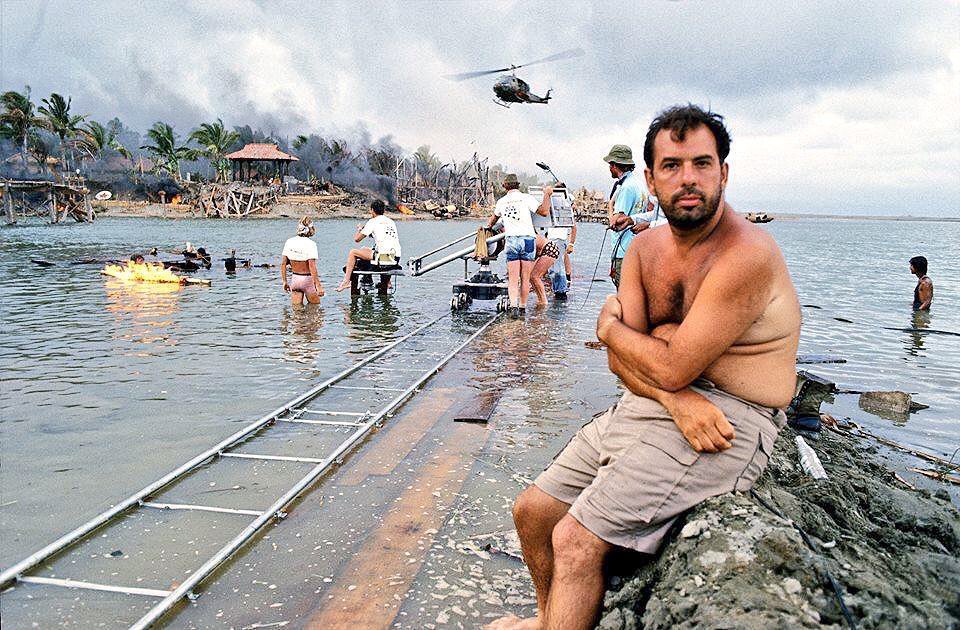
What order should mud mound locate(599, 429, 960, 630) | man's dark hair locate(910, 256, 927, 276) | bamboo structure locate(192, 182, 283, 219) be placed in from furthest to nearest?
bamboo structure locate(192, 182, 283, 219) → man's dark hair locate(910, 256, 927, 276) → mud mound locate(599, 429, 960, 630)

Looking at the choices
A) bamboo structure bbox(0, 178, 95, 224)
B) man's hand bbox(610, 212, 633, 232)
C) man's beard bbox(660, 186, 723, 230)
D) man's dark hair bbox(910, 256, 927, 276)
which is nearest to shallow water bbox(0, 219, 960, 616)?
man's dark hair bbox(910, 256, 927, 276)

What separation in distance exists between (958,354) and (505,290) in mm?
7213

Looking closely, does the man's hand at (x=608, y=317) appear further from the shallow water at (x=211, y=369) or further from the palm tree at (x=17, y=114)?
the palm tree at (x=17, y=114)

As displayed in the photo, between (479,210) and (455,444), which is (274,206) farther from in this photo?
(455,444)

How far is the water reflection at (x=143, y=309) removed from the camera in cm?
926

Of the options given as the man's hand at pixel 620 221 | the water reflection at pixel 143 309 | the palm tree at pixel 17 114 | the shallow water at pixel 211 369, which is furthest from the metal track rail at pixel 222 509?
the palm tree at pixel 17 114

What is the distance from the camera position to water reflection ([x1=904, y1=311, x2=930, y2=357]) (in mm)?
9864

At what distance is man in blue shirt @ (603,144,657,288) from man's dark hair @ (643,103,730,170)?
203 inches

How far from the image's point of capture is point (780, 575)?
1.95 metres

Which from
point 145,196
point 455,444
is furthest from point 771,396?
point 145,196

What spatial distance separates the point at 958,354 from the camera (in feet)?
31.7

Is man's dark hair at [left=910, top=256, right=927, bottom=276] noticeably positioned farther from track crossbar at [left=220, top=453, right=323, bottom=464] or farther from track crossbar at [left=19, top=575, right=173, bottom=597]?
track crossbar at [left=19, top=575, right=173, bottom=597]

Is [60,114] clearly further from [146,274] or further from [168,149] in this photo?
[146,274]

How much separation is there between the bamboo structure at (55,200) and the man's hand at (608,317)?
4288 centimetres
